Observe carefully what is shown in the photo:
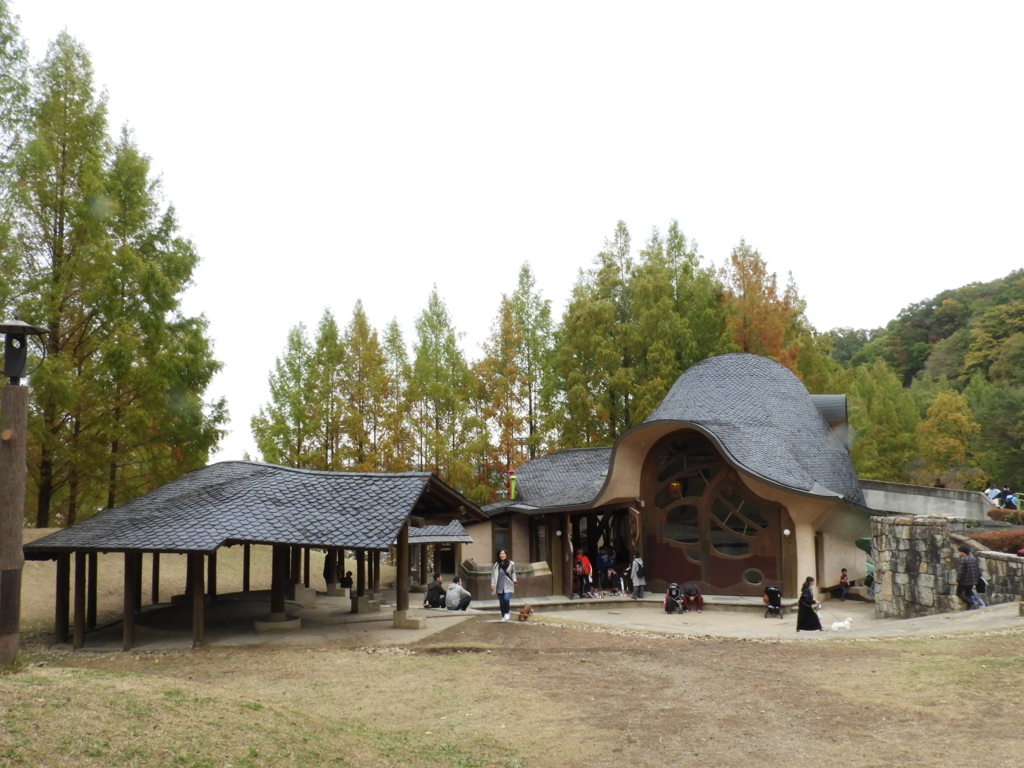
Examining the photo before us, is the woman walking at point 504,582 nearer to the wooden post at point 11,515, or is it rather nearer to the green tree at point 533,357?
the wooden post at point 11,515

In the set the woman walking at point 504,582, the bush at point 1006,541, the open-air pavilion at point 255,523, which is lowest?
the woman walking at point 504,582

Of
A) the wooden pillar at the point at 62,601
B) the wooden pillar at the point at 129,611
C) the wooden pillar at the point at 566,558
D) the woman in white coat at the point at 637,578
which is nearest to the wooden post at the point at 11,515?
the wooden pillar at the point at 129,611

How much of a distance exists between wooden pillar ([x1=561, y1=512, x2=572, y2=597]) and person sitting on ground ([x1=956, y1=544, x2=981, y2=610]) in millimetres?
9750

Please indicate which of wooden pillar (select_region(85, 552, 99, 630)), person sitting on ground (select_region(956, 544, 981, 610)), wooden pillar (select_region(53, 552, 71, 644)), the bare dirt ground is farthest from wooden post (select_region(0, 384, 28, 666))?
person sitting on ground (select_region(956, 544, 981, 610))

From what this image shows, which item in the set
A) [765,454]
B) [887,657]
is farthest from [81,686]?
[765,454]

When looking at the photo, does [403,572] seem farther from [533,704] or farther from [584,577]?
[584,577]

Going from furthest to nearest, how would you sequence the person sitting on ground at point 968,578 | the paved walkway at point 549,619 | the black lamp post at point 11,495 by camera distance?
1. the person sitting on ground at point 968,578
2. the paved walkway at point 549,619
3. the black lamp post at point 11,495

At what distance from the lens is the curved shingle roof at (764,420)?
21.7m

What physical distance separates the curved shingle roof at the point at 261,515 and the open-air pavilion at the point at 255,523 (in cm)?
2

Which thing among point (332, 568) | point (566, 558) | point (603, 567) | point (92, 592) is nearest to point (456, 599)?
point (566, 558)

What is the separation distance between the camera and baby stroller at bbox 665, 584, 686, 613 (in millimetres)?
20391

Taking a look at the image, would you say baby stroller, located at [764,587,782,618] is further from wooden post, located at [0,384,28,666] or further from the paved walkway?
wooden post, located at [0,384,28,666]

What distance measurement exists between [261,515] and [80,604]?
3.64m

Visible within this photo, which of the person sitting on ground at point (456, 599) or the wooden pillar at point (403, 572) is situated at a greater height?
the wooden pillar at point (403, 572)
